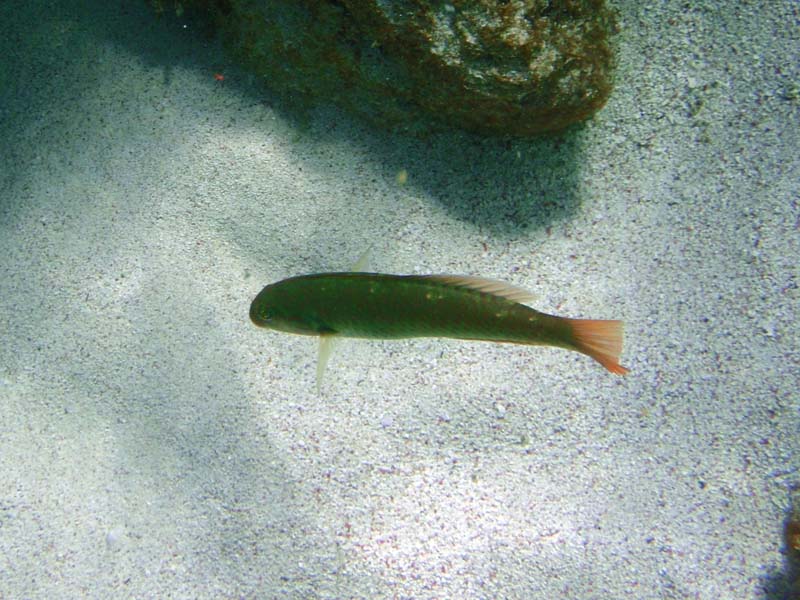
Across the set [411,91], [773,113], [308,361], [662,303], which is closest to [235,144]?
[411,91]

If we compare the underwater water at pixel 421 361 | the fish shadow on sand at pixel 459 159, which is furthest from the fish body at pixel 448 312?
the fish shadow on sand at pixel 459 159

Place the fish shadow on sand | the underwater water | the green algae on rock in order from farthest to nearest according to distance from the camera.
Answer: the fish shadow on sand → the underwater water → the green algae on rock

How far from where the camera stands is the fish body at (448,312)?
1.67 metres

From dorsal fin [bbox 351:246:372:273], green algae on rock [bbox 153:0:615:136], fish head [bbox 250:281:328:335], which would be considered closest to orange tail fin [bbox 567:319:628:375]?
dorsal fin [bbox 351:246:372:273]

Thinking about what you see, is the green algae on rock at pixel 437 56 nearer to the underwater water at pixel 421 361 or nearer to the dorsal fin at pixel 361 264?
the underwater water at pixel 421 361

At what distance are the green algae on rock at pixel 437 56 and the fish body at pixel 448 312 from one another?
127 cm

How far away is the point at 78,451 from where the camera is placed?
273cm

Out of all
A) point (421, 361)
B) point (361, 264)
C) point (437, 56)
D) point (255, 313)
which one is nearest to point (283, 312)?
point (255, 313)

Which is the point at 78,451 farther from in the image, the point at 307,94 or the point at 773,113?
the point at 773,113

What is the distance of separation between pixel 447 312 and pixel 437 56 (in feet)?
4.69

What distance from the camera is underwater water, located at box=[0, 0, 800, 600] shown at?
253cm

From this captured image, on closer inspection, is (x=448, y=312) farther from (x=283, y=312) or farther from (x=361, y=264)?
(x=283, y=312)

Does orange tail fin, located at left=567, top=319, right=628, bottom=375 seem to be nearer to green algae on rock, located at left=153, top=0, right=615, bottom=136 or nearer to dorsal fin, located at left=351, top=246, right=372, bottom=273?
dorsal fin, located at left=351, top=246, right=372, bottom=273

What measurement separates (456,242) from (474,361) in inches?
26.5
